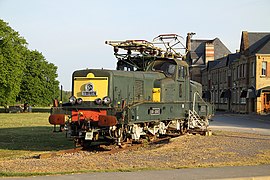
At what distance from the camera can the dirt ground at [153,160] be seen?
10586 mm

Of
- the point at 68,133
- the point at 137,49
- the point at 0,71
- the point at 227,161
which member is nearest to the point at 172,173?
the point at 227,161

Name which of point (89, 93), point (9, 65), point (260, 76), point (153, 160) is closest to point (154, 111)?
point (89, 93)

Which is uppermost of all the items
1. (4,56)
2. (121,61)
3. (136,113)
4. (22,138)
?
(4,56)

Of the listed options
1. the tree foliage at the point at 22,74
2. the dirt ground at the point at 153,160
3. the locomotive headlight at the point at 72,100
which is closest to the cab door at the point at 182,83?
the dirt ground at the point at 153,160

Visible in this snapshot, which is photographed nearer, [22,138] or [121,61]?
[121,61]

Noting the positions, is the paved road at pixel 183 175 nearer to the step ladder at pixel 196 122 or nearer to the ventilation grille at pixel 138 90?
the ventilation grille at pixel 138 90

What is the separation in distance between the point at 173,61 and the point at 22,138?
8539mm

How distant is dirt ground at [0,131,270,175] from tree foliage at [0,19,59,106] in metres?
43.2

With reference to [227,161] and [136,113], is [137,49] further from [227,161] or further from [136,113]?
[227,161]

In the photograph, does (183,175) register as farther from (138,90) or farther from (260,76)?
(260,76)

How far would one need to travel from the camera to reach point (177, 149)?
14336 millimetres

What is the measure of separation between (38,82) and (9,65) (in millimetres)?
11138

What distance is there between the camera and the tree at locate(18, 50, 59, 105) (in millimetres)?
65812

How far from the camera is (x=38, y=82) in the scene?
218 ft
